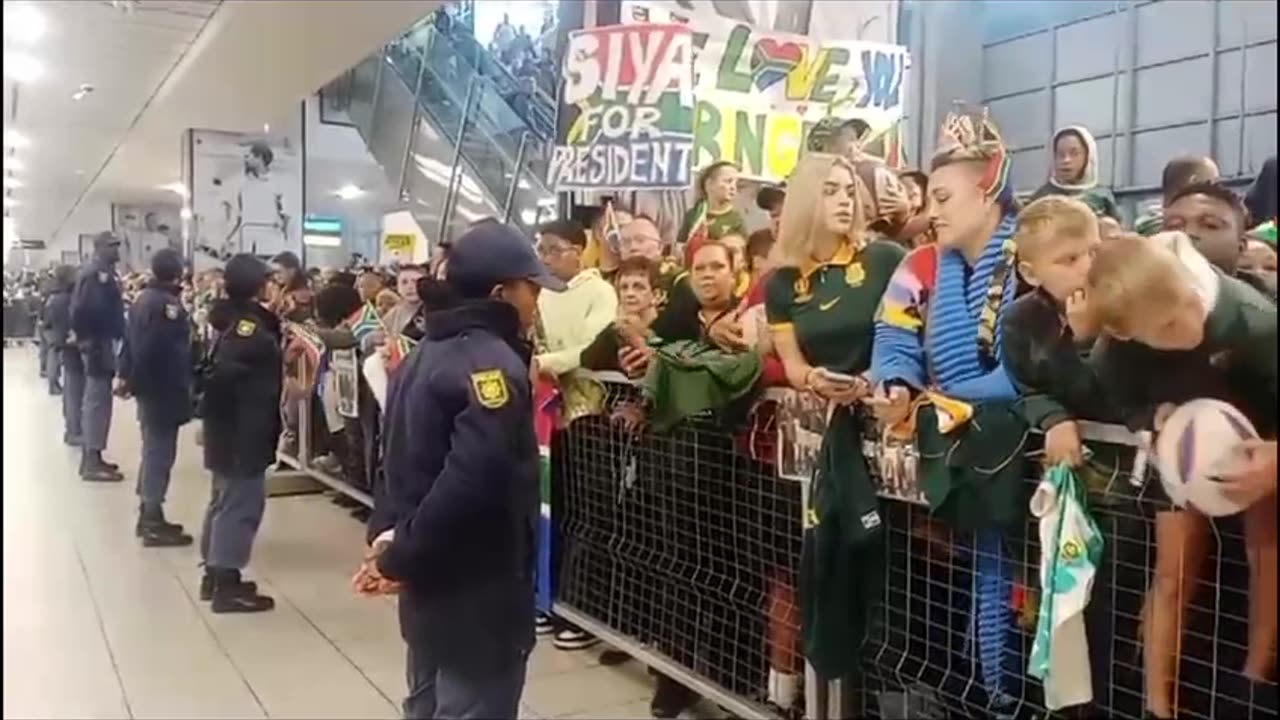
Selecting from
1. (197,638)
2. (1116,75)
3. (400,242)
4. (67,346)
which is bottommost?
(197,638)

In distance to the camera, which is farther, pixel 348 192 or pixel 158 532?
pixel 348 192

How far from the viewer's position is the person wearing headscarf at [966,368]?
7.30 ft

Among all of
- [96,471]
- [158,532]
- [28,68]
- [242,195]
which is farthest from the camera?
[242,195]

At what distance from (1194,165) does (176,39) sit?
7310 mm

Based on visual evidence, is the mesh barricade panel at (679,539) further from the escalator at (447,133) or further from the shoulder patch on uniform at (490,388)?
the escalator at (447,133)

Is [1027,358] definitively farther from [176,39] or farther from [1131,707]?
[176,39]

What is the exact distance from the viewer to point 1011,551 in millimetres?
2311

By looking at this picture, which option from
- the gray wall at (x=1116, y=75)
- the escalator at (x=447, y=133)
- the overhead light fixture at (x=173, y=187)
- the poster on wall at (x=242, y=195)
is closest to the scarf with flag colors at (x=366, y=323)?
the escalator at (x=447, y=133)

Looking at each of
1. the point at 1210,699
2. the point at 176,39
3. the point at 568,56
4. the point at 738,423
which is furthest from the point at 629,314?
the point at 176,39

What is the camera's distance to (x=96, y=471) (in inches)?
303

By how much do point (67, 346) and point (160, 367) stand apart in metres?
3.25

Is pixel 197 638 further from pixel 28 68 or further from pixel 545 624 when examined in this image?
pixel 28 68

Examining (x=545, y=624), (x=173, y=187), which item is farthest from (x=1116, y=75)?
(x=173, y=187)

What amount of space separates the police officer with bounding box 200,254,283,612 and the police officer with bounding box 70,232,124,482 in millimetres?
3062
